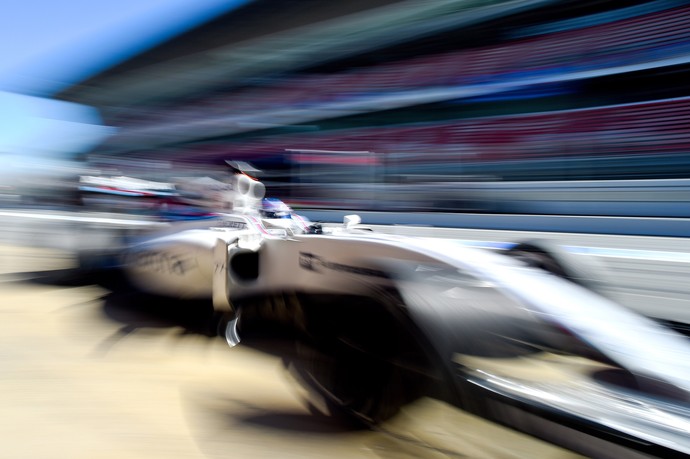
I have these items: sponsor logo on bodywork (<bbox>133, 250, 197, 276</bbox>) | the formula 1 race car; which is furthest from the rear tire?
sponsor logo on bodywork (<bbox>133, 250, 197, 276</bbox>)

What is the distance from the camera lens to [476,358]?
52.0 inches

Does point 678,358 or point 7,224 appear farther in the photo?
point 7,224

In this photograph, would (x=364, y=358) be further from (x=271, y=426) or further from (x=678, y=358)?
(x=678, y=358)

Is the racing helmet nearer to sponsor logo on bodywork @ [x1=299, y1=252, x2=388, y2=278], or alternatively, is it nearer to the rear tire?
sponsor logo on bodywork @ [x1=299, y1=252, x2=388, y2=278]

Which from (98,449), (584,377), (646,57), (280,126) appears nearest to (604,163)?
(646,57)

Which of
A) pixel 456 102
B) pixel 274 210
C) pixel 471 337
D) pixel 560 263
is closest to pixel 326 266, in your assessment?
pixel 471 337

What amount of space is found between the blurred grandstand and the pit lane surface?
352 centimetres

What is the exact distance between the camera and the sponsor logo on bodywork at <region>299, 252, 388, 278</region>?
170 centimetres

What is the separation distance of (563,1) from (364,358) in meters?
5.24

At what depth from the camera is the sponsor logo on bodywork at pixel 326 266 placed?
1.70m

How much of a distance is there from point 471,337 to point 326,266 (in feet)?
2.33

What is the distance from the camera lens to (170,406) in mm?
1888

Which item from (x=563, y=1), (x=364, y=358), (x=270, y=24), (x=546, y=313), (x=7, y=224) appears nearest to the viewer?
(x=546, y=313)

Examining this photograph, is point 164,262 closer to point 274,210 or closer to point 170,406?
point 274,210
